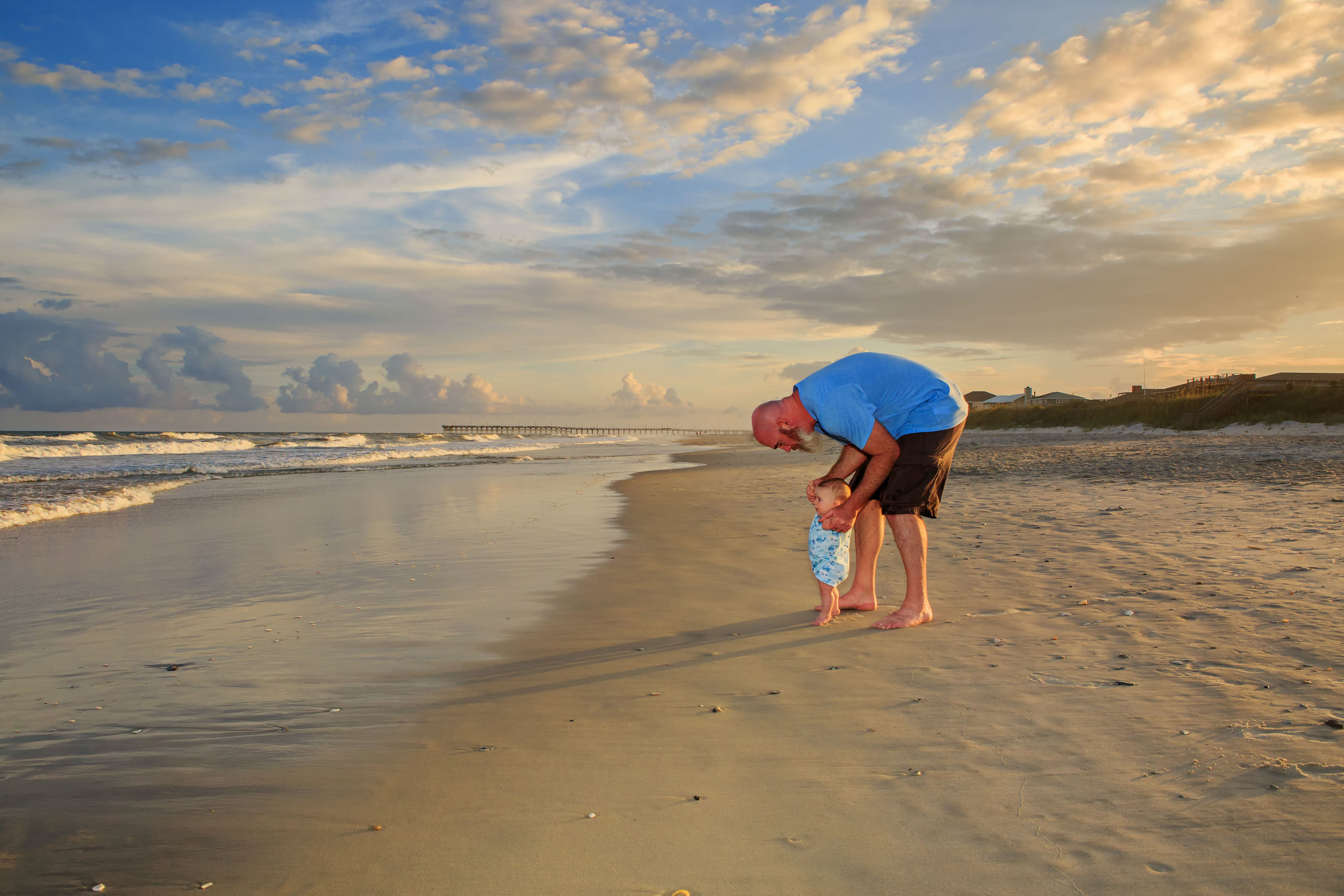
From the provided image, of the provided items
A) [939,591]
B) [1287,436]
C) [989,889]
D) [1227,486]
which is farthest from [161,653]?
[1287,436]

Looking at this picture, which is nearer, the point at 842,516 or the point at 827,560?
the point at 842,516

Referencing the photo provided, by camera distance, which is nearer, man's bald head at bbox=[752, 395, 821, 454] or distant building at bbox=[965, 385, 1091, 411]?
man's bald head at bbox=[752, 395, 821, 454]

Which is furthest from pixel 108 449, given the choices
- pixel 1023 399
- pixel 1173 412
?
pixel 1023 399

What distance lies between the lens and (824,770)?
2.36 meters

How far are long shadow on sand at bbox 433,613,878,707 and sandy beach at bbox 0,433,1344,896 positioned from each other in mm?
22

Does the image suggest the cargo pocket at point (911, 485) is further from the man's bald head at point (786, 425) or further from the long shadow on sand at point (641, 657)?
the long shadow on sand at point (641, 657)

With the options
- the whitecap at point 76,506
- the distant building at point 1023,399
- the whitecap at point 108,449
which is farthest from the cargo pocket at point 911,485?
the distant building at point 1023,399

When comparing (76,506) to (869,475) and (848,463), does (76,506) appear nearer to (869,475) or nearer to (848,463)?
(848,463)

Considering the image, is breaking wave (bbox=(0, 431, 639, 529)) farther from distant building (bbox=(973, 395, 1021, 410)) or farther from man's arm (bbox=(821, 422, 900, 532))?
distant building (bbox=(973, 395, 1021, 410))

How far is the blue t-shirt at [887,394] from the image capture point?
3615mm

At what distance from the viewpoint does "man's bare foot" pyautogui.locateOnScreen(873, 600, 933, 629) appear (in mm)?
3982

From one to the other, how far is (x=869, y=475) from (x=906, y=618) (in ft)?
2.84

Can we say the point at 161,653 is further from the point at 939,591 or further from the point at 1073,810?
the point at 939,591

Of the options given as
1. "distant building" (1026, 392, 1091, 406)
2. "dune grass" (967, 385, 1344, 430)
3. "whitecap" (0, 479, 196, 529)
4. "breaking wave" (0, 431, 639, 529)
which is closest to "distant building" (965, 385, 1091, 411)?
"distant building" (1026, 392, 1091, 406)
